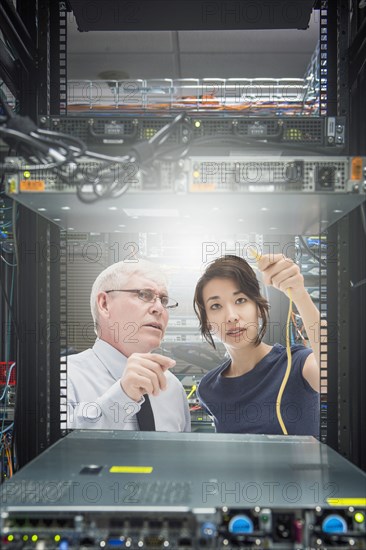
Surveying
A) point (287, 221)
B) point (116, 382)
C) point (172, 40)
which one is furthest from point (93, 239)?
point (172, 40)

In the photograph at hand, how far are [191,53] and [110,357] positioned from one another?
7.59ft

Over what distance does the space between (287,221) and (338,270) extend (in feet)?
0.72

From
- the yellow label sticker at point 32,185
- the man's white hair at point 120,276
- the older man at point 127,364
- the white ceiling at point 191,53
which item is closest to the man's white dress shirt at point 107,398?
the older man at point 127,364

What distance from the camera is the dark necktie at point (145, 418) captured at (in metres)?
1.60

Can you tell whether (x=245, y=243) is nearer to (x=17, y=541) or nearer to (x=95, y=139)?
(x=95, y=139)

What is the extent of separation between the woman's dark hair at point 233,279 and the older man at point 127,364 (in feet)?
0.31

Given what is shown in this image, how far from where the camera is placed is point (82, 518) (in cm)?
92

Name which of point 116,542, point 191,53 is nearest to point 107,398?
point 116,542

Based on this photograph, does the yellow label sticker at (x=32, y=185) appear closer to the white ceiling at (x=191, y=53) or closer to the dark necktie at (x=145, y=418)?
the dark necktie at (x=145, y=418)

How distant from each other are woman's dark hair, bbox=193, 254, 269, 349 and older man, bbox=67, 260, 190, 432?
95mm

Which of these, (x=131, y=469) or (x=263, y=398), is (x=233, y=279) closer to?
(x=263, y=398)

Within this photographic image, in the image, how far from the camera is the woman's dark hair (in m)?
1.64

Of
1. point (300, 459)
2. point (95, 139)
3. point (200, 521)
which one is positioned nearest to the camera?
point (200, 521)

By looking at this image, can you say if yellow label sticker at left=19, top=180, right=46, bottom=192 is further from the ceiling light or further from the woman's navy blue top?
the woman's navy blue top
